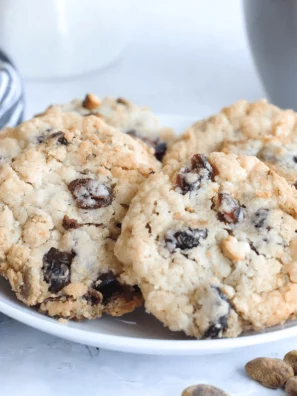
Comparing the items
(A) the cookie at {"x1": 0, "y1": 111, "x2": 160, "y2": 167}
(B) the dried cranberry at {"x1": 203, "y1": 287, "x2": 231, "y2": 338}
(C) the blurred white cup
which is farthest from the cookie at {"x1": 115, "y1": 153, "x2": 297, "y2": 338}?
(C) the blurred white cup

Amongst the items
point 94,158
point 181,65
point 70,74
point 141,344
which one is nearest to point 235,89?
point 181,65

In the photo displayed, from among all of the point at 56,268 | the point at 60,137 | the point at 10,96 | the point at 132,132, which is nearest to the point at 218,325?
the point at 56,268

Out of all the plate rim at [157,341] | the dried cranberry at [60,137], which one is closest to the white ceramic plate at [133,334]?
the plate rim at [157,341]

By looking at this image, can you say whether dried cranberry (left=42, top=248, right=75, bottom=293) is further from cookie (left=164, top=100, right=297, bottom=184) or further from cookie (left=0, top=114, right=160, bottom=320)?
cookie (left=164, top=100, right=297, bottom=184)

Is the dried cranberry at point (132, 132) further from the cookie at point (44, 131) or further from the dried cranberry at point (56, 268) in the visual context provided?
the dried cranberry at point (56, 268)

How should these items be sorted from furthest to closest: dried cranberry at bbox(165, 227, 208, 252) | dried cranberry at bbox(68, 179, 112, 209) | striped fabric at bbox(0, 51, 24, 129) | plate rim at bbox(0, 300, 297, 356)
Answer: striped fabric at bbox(0, 51, 24, 129), dried cranberry at bbox(68, 179, 112, 209), dried cranberry at bbox(165, 227, 208, 252), plate rim at bbox(0, 300, 297, 356)

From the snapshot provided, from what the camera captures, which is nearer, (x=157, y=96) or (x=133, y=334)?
(x=133, y=334)

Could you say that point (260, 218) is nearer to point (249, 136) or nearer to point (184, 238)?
point (184, 238)

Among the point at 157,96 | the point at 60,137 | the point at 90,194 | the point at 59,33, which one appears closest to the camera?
the point at 90,194
